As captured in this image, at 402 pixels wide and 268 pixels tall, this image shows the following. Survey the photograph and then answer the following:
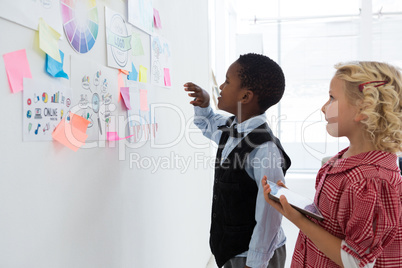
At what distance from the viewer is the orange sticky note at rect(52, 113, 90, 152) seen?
2.43 ft

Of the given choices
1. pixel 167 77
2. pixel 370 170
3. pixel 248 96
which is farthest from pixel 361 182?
pixel 167 77

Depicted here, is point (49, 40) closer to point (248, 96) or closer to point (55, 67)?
point (55, 67)

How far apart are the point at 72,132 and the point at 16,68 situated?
210 millimetres

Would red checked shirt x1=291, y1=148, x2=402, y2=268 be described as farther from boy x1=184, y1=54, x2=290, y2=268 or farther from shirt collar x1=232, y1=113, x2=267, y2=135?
shirt collar x1=232, y1=113, x2=267, y2=135

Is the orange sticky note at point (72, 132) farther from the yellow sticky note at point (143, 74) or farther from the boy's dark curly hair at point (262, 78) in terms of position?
the boy's dark curly hair at point (262, 78)

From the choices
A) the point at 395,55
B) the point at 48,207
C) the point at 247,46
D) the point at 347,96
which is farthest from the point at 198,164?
the point at 395,55

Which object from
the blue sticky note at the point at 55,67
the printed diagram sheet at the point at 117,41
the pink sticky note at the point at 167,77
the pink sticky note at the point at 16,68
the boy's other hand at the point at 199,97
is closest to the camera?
the pink sticky note at the point at 16,68

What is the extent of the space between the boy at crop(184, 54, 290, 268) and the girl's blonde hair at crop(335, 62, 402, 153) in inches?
11.2

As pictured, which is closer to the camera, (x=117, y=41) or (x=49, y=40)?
(x=49, y=40)

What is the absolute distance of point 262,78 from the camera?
116 cm

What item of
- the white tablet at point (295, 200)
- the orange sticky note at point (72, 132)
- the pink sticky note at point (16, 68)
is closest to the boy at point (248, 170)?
the white tablet at point (295, 200)

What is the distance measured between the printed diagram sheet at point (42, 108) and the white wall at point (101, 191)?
0.05 feet

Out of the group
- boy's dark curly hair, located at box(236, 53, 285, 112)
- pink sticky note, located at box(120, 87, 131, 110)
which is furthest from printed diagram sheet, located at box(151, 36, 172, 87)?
boy's dark curly hair, located at box(236, 53, 285, 112)

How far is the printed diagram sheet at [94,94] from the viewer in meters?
0.81
